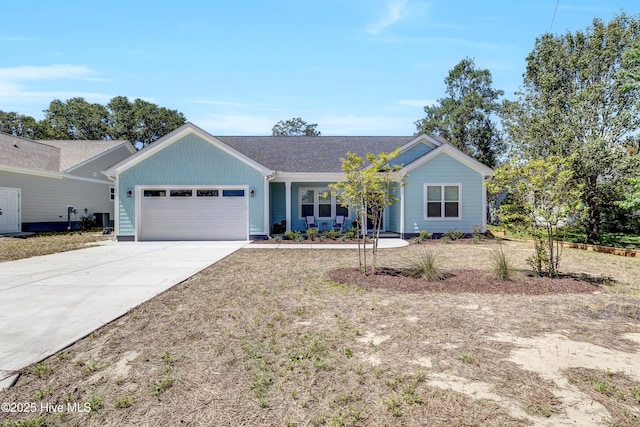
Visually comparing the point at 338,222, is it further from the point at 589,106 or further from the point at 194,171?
the point at 589,106

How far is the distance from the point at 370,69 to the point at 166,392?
14580 mm

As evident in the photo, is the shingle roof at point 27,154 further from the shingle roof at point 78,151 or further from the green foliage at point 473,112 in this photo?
the green foliage at point 473,112

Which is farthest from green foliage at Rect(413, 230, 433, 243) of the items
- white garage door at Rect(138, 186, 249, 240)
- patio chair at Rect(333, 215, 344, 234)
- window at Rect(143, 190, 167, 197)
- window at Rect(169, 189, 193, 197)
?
window at Rect(143, 190, 167, 197)

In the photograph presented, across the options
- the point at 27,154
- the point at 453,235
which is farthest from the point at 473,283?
the point at 27,154

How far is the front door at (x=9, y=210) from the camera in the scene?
17.6m

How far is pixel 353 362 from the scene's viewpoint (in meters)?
3.48

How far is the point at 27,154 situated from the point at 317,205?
57.1 ft

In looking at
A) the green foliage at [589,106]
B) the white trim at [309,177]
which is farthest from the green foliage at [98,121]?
the green foliage at [589,106]

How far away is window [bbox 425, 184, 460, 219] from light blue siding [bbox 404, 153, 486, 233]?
21 centimetres

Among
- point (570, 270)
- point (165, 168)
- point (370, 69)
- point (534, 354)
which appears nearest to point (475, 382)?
point (534, 354)

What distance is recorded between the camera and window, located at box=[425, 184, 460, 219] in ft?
52.2

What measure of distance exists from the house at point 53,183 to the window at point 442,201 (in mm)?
20798

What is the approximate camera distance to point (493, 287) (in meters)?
6.70

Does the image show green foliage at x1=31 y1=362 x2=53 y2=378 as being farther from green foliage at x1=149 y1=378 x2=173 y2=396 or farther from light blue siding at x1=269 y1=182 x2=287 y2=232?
light blue siding at x1=269 y1=182 x2=287 y2=232
